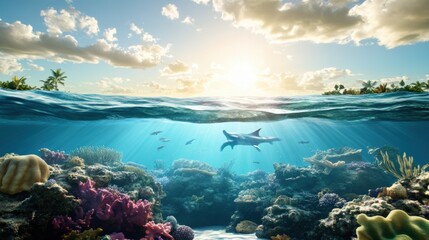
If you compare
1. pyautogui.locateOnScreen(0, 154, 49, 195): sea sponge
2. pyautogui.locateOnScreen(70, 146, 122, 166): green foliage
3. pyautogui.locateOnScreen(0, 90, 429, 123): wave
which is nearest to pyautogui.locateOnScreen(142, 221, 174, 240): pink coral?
pyautogui.locateOnScreen(0, 154, 49, 195): sea sponge

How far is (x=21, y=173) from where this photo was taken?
685 centimetres

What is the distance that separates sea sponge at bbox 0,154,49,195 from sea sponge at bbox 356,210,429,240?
25.4 feet

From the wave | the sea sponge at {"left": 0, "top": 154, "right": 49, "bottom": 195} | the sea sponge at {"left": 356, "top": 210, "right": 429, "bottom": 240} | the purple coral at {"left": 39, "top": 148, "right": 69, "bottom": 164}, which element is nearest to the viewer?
the sea sponge at {"left": 356, "top": 210, "right": 429, "bottom": 240}

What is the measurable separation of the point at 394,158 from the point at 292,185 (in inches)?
515

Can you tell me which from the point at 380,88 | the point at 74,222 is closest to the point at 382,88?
the point at 380,88

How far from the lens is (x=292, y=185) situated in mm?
14562

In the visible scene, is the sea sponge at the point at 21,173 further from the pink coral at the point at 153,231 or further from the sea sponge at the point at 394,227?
the sea sponge at the point at 394,227

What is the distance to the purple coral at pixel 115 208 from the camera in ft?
21.4

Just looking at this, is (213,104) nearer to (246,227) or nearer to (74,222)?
(246,227)

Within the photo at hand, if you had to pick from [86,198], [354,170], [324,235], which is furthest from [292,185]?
[86,198]

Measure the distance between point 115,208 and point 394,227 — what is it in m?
6.04

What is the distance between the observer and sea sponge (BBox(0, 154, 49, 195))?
663 centimetres

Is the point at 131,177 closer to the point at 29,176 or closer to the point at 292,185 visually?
the point at 29,176

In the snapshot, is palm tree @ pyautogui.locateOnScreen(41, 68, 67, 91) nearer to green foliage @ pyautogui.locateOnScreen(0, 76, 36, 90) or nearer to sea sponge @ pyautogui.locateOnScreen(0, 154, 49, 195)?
green foliage @ pyautogui.locateOnScreen(0, 76, 36, 90)
